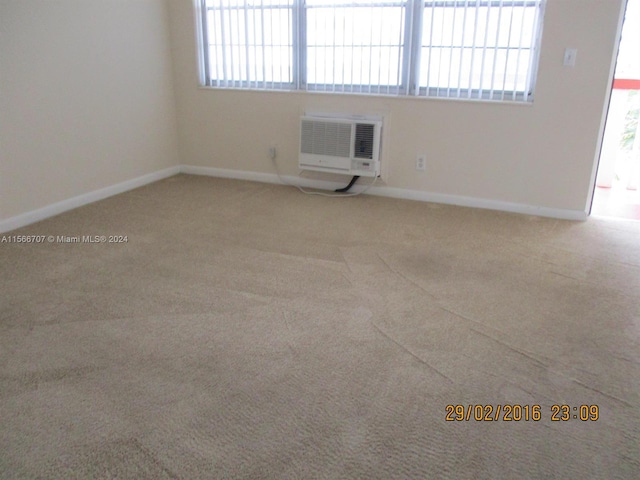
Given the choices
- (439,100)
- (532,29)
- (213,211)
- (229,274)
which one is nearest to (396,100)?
(439,100)

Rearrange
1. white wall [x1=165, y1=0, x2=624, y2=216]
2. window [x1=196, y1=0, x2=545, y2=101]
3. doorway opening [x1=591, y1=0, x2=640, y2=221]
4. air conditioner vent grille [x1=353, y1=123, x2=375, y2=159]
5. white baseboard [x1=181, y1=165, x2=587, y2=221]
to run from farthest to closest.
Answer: doorway opening [x1=591, y1=0, x2=640, y2=221], air conditioner vent grille [x1=353, y1=123, x2=375, y2=159], white baseboard [x1=181, y1=165, x2=587, y2=221], window [x1=196, y1=0, x2=545, y2=101], white wall [x1=165, y1=0, x2=624, y2=216]

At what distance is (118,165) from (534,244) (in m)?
3.37

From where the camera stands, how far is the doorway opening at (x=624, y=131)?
16.2ft

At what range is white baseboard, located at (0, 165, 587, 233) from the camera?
3727 mm

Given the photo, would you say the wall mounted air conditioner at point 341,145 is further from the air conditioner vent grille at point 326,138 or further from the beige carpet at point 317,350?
the beige carpet at point 317,350

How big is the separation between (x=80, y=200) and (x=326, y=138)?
2.04 metres

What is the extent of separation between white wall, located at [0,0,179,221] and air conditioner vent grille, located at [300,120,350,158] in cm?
148

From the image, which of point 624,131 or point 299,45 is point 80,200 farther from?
point 624,131

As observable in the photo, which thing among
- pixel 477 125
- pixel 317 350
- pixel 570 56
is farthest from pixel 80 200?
pixel 570 56

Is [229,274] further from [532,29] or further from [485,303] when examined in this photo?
[532,29]

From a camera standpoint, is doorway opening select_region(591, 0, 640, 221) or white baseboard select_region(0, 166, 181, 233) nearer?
white baseboard select_region(0, 166, 181, 233)

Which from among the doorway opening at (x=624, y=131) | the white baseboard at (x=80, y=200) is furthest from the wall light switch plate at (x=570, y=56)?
the white baseboard at (x=80, y=200)

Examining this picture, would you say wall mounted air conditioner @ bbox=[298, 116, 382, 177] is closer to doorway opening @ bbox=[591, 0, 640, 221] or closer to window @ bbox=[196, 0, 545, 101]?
window @ bbox=[196, 0, 545, 101]

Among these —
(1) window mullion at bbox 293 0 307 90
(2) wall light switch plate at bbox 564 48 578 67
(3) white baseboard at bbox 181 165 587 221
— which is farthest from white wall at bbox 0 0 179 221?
(2) wall light switch plate at bbox 564 48 578 67
